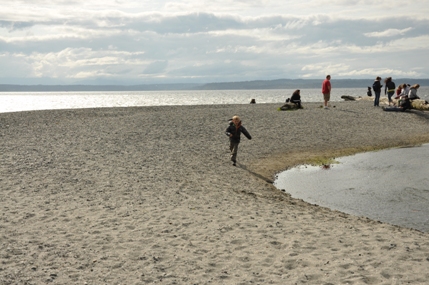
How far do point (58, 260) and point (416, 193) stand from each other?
40.0 feet

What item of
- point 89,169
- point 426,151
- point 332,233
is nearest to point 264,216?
point 332,233

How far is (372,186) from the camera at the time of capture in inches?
690

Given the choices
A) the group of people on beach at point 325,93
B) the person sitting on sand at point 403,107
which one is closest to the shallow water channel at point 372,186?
the person sitting on sand at point 403,107

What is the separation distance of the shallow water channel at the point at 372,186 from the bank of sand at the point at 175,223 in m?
1.09

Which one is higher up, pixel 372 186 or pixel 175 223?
pixel 175 223

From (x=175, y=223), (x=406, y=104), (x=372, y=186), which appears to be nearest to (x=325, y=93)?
(x=406, y=104)

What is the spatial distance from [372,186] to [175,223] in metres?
9.11

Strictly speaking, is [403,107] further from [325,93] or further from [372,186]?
[372,186]

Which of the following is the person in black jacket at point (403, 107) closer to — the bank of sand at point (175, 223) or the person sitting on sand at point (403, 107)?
the person sitting on sand at point (403, 107)

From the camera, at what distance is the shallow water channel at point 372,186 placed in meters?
14.1

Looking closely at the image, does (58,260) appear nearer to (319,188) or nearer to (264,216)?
(264,216)

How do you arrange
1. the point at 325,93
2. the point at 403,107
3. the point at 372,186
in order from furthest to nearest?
1. the point at 325,93
2. the point at 403,107
3. the point at 372,186

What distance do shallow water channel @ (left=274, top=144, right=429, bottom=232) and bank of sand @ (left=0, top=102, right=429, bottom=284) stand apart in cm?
109

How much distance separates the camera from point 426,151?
2483 centimetres
